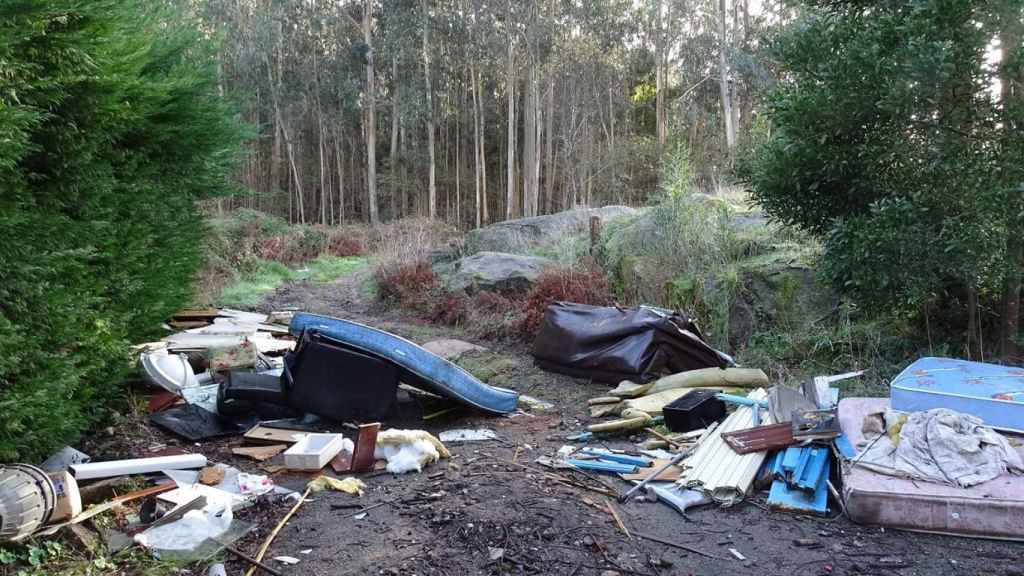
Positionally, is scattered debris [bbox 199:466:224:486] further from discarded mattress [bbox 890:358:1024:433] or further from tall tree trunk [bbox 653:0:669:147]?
tall tree trunk [bbox 653:0:669:147]

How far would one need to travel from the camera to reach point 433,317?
10820 mm

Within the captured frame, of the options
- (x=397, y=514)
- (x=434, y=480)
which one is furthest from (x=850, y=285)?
(x=397, y=514)

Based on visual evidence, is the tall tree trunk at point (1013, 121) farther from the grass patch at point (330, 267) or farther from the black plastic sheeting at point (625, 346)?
the grass patch at point (330, 267)

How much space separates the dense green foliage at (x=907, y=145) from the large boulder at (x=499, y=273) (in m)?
4.72

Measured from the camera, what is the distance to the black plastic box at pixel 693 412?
526 cm

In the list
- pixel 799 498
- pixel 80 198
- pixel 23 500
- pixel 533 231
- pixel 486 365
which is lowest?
pixel 486 365

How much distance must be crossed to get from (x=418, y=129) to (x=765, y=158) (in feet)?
94.3

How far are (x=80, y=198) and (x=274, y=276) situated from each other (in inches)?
474

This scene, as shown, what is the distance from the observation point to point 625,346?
7.07m

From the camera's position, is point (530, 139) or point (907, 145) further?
point (530, 139)

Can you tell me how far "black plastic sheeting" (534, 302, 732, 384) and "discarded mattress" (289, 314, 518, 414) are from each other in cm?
204

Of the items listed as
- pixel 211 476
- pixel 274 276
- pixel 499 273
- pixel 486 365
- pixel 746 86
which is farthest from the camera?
pixel 746 86

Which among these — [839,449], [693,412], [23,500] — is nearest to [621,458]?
[693,412]

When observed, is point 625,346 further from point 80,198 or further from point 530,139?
point 530,139
